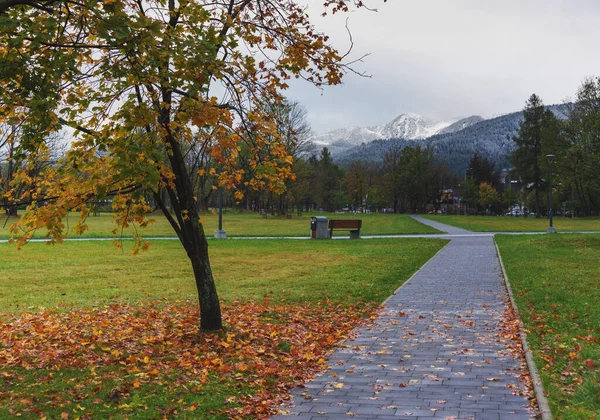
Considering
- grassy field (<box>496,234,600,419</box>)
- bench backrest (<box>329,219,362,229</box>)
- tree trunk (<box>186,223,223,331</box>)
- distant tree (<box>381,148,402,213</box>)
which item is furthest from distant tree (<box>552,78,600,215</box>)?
distant tree (<box>381,148,402,213</box>)

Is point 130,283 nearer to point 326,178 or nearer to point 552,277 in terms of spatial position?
point 552,277

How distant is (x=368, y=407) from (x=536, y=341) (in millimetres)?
3260

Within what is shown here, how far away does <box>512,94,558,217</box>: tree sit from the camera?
77.3 metres

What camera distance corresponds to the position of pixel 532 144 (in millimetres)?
77938

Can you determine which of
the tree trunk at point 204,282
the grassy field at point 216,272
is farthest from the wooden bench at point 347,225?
the tree trunk at point 204,282

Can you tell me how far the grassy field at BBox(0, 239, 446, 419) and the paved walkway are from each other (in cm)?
40

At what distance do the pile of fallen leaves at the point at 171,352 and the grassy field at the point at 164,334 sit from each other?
0.02 metres

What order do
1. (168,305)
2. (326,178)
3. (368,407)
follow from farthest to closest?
(326,178)
(168,305)
(368,407)

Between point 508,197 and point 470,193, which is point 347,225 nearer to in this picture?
point 470,193

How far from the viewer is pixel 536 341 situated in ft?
23.1

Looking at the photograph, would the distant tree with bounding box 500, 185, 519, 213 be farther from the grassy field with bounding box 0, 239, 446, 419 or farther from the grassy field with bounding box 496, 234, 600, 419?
the grassy field with bounding box 0, 239, 446, 419

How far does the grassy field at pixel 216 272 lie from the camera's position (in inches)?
454

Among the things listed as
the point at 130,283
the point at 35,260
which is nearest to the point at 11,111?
the point at 130,283

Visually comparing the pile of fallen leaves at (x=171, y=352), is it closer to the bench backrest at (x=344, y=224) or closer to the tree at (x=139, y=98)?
the tree at (x=139, y=98)
